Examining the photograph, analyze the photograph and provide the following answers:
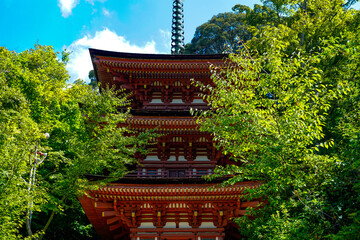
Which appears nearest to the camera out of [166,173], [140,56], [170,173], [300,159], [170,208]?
[300,159]

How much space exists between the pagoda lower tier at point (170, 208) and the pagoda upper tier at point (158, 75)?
16.6 ft

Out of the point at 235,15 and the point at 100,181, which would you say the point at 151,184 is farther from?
the point at 235,15

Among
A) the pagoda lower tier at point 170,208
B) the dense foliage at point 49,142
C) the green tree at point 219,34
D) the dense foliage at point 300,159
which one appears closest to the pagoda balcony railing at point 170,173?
the dense foliage at point 49,142

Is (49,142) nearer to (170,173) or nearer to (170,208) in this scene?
(170,173)

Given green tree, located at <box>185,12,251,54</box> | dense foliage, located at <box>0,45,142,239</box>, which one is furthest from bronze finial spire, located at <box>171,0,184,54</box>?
dense foliage, located at <box>0,45,142,239</box>

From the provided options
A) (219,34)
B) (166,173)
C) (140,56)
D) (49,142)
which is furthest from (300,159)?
(219,34)

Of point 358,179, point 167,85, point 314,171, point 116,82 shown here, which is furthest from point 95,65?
point 358,179

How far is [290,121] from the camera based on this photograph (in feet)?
21.8

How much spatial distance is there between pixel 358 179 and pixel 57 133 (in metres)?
17.7

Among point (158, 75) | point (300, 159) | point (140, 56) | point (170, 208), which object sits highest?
point (140, 56)

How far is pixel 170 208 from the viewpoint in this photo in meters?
12.0

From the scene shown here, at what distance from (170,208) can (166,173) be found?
2104 mm

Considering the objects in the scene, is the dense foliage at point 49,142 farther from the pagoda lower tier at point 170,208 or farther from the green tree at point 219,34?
the green tree at point 219,34

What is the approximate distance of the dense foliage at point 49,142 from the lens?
9.59m
